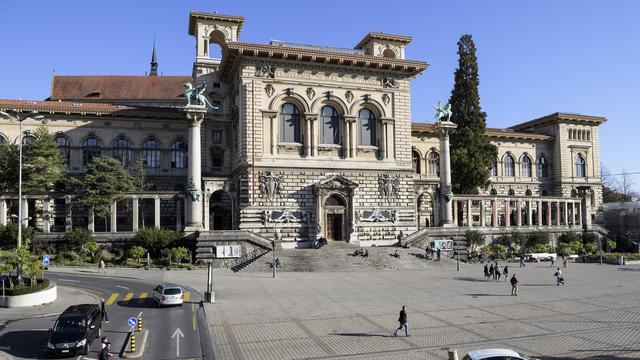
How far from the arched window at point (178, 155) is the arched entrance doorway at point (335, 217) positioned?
20.5 meters

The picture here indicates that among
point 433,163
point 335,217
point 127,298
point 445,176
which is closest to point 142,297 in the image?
point 127,298

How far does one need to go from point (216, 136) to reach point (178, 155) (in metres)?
5.23

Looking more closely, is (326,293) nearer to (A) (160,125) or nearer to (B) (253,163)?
(B) (253,163)

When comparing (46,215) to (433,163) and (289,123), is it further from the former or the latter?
(433,163)

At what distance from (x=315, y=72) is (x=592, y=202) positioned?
54.7 meters

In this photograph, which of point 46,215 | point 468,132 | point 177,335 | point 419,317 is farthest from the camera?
point 468,132

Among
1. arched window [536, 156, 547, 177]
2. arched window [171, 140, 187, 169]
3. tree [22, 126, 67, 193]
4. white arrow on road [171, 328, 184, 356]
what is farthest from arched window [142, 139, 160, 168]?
arched window [536, 156, 547, 177]

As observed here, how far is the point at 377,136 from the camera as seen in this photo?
58.9 meters

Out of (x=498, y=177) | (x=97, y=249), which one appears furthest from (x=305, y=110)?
(x=498, y=177)

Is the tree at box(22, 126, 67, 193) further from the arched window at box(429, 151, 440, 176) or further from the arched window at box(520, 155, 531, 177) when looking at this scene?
the arched window at box(520, 155, 531, 177)

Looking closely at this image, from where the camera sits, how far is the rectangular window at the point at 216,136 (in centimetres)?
6550

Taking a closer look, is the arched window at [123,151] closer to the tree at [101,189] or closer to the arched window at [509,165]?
the tree at [101,189]

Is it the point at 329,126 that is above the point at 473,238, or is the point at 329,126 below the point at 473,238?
above

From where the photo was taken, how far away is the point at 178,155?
65.9 metres
